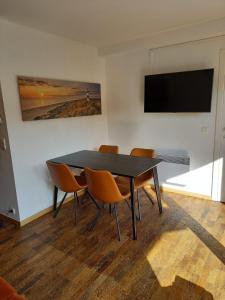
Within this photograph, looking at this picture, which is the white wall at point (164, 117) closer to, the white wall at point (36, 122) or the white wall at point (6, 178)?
the white wall at point (36, 122)

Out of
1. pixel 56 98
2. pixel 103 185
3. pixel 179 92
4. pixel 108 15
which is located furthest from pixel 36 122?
pixel 179 92

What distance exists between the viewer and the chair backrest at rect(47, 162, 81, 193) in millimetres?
2607

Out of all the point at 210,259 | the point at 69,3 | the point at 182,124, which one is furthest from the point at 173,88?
the point at 210,259

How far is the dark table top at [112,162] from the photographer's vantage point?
97.4 inches

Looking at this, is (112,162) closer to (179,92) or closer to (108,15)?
(179,92)

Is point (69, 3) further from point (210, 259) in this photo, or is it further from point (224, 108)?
point (210, 259)

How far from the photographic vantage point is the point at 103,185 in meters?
2.38

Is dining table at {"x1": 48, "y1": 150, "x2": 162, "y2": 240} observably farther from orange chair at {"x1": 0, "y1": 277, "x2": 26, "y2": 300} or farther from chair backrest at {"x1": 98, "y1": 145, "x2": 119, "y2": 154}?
orange chair at {"x1": 0, "y1": 277, "x2": 26, "y2": 300}

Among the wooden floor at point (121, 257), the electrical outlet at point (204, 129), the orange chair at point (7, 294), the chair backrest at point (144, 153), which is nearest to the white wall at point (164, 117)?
the electrical outlet at point (204, 129)

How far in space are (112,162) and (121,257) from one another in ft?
3.70

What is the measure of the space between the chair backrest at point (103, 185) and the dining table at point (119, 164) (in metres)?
0.14

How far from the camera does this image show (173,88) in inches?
128

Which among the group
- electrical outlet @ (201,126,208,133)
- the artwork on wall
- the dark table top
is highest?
the artwork on wall

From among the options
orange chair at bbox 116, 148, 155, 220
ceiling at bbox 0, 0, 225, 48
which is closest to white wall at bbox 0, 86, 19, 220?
ceiling at bbox 0, 0, 225, 48
